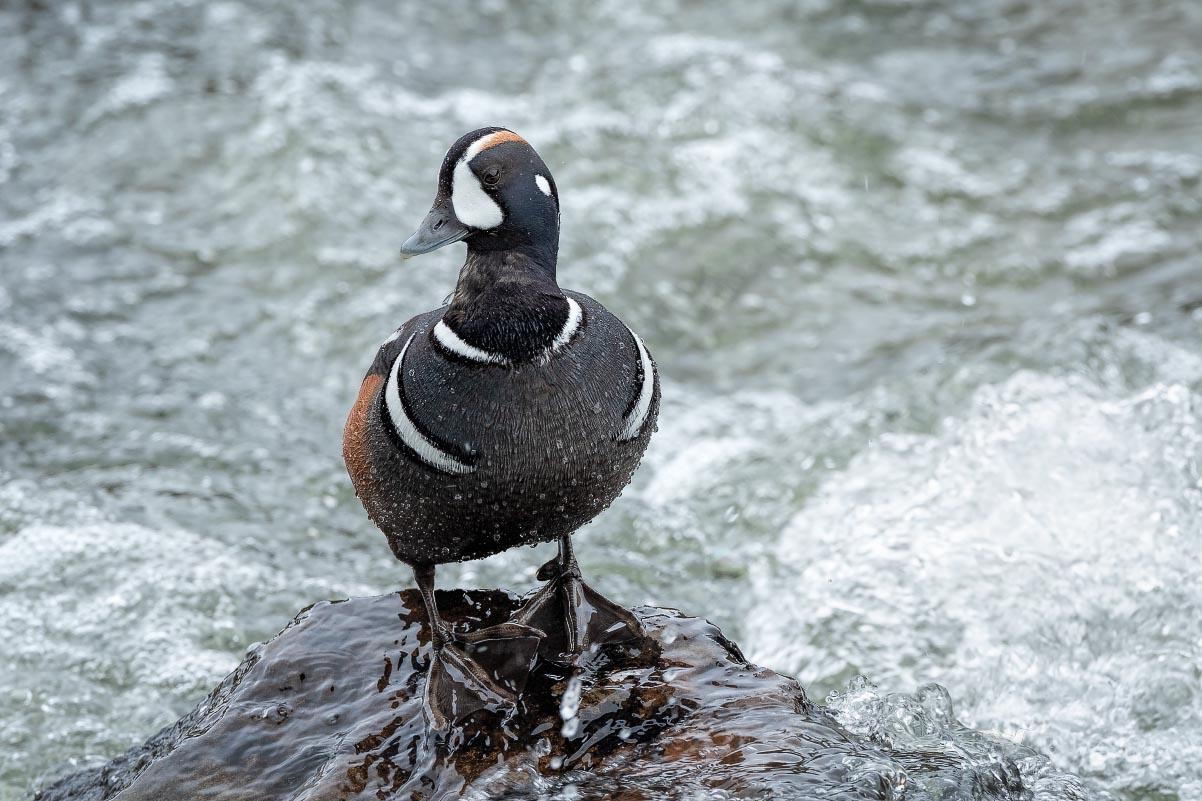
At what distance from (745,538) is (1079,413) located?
1650 millimetres

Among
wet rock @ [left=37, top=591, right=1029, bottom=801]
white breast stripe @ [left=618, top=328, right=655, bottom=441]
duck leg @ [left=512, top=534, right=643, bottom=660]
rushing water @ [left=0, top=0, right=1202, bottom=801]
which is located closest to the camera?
wet rock @ [left=37, top=591, right=1029, bottom=801]

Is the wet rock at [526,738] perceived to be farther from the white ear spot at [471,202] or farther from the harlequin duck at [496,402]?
the white ear spot at [471,202]

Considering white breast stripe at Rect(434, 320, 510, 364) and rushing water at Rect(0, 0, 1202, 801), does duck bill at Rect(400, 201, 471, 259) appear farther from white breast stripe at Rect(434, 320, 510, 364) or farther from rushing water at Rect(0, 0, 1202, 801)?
rushing water at Rect(0, 0, 1202, 801)

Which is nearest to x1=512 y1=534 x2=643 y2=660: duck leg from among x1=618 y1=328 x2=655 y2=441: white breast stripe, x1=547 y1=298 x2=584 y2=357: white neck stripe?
x1=618 y1=328 x2=655 y2=441: white breast stripe

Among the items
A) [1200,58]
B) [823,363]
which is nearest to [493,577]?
[823,363]

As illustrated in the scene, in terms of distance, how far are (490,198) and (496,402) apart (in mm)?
525

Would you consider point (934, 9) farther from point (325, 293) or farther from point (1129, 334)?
point (325, 293)

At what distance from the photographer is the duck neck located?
11.3 ft

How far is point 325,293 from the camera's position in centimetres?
775

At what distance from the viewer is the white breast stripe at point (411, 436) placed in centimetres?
344

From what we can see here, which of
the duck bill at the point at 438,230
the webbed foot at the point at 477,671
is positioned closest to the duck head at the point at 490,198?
the duck bill at the point at 438,230

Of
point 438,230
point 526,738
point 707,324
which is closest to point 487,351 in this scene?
point 438,230


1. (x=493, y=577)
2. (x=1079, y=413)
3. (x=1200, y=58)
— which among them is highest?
(x=1200, y=58)

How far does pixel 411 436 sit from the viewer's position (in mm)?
3500
